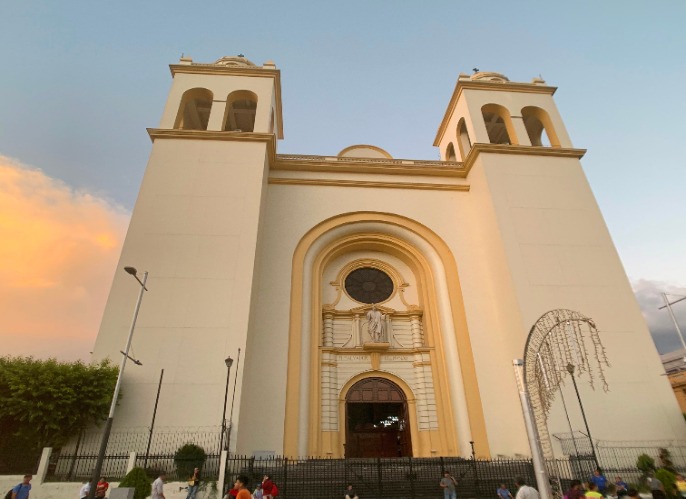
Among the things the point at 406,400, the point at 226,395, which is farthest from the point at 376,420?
the point at 226,395

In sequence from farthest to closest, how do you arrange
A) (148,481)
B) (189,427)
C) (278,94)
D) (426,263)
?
(278,94)
(426,263)
(189,427)
(148,481)

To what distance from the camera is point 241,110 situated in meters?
22.5

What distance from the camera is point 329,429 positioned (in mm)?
14727

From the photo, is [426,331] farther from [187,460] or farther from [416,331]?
[187,460]

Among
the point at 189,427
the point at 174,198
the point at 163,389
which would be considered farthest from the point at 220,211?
the point at 189,427

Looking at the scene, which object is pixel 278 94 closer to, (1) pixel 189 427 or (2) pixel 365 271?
(2) pixel 365 271

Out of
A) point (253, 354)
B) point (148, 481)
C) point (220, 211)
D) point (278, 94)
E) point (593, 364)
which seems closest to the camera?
point (148, 481)

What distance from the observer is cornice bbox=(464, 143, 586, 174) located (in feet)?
61.1

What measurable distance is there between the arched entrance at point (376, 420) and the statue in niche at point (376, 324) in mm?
1565

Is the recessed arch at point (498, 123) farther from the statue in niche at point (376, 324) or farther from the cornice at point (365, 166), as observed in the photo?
the statue in niche at point (376, 324)

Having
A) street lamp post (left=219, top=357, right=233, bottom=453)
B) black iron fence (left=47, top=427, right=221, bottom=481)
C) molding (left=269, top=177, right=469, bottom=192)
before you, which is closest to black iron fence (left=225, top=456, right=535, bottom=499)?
street lamp post (left=219, top=357, right=233, bottom=453)

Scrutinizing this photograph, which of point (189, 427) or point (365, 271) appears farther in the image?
point (365, 271)

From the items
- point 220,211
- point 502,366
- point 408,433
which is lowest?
point 408,433

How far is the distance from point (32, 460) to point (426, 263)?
1431 centimetres
